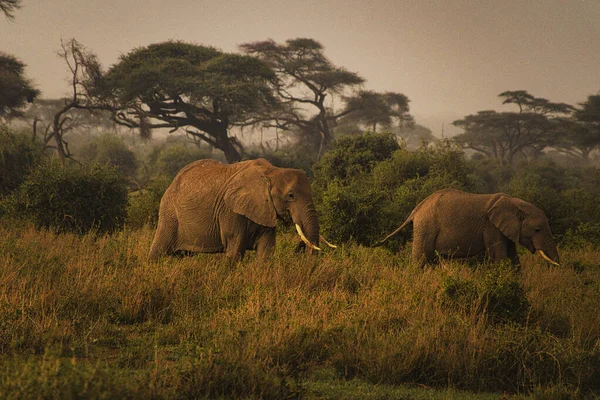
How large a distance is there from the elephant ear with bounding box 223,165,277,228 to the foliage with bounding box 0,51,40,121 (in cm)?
2648

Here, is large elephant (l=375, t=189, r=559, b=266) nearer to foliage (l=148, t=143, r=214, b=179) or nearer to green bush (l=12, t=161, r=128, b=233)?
green bush (l=12, t=161, r=128, b=233)

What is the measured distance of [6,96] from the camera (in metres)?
31.1

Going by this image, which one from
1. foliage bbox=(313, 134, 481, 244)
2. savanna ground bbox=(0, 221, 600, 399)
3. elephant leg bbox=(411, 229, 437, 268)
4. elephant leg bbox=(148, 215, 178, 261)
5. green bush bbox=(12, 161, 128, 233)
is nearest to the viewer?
savanna ground bbox=(0, 221, 600, 399)

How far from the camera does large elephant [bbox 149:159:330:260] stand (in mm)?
8281

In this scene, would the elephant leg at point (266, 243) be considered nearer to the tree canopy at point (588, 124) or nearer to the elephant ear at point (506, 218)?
the elephant ear at point (506, 218)

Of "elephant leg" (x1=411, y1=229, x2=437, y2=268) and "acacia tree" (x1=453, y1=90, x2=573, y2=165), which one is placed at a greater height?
"acacia tree" (x1=453, y1=90, x2=573, y2=165)

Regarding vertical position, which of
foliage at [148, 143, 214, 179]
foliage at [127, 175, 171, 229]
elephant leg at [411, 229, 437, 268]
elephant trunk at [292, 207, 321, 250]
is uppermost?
elephant trunk at [292, 207, 321, 250]

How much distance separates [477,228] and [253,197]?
409 centimetres

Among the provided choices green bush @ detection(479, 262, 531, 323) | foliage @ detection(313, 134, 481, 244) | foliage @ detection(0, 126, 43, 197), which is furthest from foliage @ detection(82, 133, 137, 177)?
green bush @ detection(479, 262, 531, 323)

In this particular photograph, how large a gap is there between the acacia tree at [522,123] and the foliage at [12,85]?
28.3m

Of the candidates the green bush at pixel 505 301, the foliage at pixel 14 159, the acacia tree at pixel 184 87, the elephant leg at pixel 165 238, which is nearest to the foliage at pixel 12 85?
the acacia tree at pixel 184 87

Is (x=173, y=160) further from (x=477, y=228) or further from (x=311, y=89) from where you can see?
(x=477, y=228)

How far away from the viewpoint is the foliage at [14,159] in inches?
788

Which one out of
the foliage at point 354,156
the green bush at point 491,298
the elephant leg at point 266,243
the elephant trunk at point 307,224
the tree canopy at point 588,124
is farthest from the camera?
the tree canopy at point 588,124
